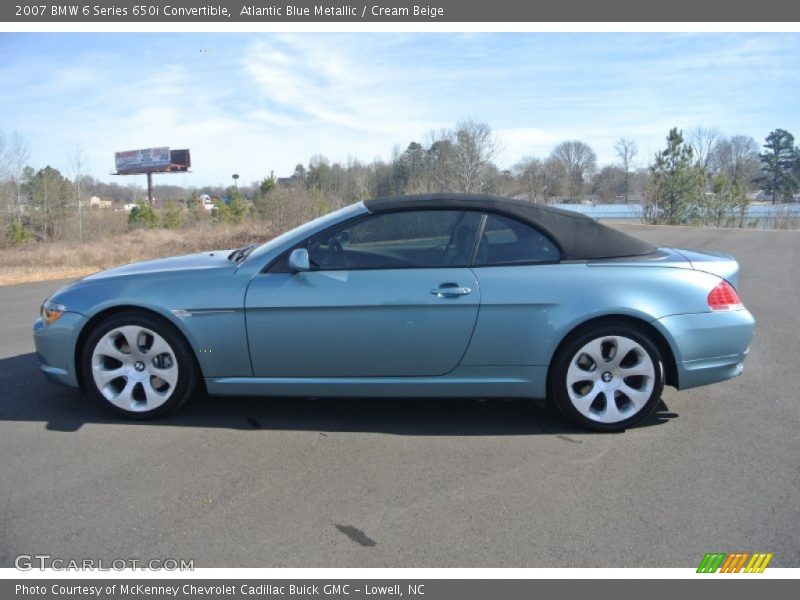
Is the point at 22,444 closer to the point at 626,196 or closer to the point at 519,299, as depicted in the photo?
the point at 519,299

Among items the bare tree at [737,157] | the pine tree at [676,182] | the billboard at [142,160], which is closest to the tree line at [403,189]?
the pine tree at [676,182]

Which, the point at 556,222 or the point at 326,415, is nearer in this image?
the point at 556,222

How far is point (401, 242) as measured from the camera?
13.4 ft

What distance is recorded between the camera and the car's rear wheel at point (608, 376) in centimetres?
382

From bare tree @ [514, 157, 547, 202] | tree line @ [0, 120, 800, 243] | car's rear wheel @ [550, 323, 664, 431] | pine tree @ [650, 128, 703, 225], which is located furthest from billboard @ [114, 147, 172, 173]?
car's rear wheel @ [550, 323, 664, 431]

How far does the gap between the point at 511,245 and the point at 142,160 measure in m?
79.1

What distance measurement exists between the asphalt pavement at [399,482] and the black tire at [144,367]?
15cm

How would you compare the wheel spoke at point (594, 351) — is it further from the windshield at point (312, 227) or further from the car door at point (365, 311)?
the windshield at point (312, 227)

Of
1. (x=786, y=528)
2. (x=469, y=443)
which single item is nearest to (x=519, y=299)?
(x=469, y=443)

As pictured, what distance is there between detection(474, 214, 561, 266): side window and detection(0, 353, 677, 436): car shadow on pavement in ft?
3.53

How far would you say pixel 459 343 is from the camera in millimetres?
Result: 3803

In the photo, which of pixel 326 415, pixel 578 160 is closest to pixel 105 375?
pixel 326 415

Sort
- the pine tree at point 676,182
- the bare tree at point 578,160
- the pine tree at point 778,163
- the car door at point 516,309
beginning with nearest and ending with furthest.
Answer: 1. the car door at point 516,309
2. the pine tree at point 676,182
3. the bare tree at point 578,160
4. the pine tree at point 778,163

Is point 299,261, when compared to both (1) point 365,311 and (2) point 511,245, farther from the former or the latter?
(2) point 511,245
